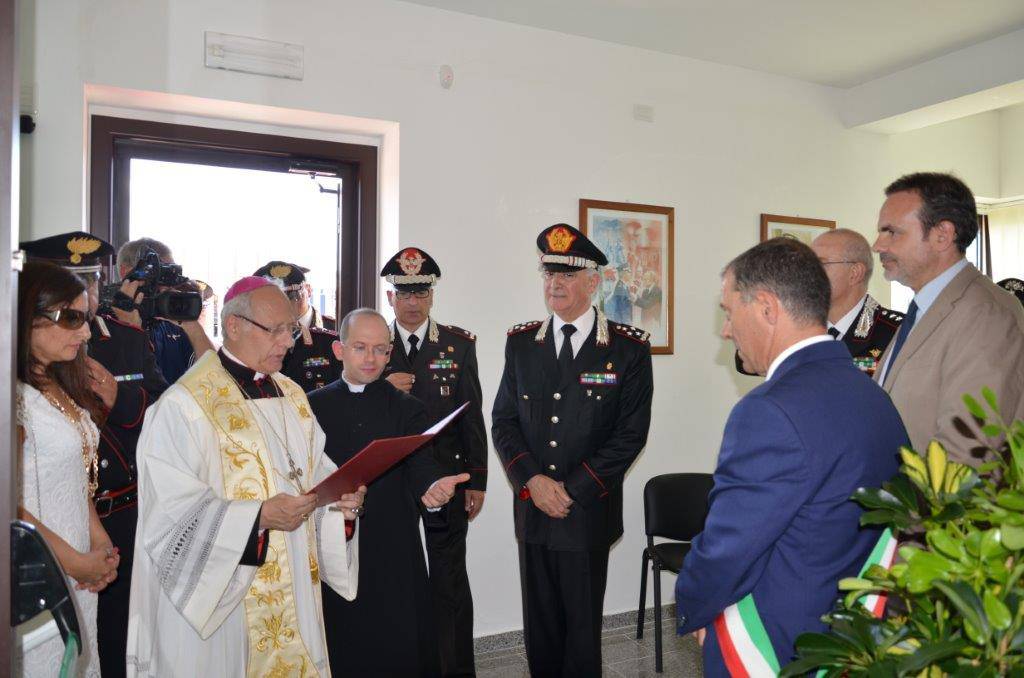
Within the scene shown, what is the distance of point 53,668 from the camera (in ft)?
4.59

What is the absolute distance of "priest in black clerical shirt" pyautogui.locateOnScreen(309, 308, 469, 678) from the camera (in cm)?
286

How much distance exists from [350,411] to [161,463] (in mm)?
908

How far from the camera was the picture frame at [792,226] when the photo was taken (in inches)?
212

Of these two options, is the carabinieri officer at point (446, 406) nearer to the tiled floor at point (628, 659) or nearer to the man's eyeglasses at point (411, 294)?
the man's eyeglasses at point (411, 294)

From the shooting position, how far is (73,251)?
2.96 m

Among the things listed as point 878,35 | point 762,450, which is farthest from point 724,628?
point 878,35

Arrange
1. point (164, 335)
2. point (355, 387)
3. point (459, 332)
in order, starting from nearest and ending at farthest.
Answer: point (355, 387)
point (164, 335)
point (459, 332)

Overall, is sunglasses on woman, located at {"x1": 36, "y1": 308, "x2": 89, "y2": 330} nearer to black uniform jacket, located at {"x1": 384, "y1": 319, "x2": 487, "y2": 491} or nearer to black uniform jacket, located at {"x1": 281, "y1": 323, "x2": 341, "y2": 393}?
black uniform jacket, located at {"x1": 281, "y1": 323, "x2": 341, "y2": 393}

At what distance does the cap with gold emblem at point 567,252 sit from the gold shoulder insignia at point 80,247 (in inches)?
72.7

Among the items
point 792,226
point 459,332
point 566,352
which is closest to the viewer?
point 566,352

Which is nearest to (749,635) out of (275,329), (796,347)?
(796,347)

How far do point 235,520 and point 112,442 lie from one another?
2.84 ft

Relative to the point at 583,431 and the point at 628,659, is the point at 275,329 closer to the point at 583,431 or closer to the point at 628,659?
the point at 583,431

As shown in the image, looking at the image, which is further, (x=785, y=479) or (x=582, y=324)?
(x=582, y=324)
